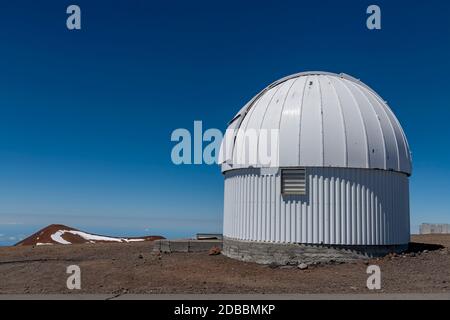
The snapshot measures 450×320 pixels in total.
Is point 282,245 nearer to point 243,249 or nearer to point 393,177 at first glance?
point 243,249

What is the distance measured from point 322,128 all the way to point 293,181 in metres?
2.13

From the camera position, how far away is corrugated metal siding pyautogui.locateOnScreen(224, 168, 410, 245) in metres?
13.9

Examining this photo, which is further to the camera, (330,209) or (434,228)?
(434,228)

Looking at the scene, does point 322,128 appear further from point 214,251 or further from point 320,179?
point 214,251

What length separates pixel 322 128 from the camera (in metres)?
14.1

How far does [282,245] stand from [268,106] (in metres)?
5.34

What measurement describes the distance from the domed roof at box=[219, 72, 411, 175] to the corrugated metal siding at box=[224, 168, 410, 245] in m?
0.47

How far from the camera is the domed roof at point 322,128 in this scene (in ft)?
45.9

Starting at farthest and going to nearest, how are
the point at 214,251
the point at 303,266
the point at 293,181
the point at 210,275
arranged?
1. the point at 214,251
2. the point at 293,181
3. the point at 303,266
4. the point at 210,275

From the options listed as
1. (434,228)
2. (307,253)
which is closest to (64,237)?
(307,253)

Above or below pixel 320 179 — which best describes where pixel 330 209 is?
below

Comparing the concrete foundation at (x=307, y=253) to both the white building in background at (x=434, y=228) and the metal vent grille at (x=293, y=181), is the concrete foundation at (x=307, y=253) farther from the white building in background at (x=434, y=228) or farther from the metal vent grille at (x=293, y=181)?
the white building in background at (x=434, y=228)
